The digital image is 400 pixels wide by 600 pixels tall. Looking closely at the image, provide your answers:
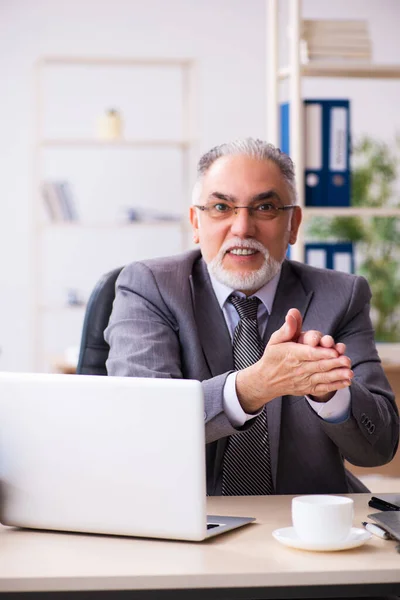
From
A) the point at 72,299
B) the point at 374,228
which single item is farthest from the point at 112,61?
the point at 374,228

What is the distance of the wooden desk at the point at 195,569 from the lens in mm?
1077

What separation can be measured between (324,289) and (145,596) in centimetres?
106

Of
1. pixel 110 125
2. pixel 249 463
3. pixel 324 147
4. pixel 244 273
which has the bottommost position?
pixel 249 463

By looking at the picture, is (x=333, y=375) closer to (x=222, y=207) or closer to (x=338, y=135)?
(x=222, y=207)

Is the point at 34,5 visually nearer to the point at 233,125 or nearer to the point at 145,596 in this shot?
the point at 233,125

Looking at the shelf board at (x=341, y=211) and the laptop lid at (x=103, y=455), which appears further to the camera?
the shelf board at (x=341, y=211)

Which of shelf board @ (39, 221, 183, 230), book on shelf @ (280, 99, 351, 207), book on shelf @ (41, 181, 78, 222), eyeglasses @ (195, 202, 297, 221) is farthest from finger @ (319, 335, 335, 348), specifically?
book on shelf @ (41, 181, 78, 222)

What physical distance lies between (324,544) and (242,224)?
90cm

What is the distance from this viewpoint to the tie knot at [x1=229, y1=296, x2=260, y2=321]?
194 centimetres

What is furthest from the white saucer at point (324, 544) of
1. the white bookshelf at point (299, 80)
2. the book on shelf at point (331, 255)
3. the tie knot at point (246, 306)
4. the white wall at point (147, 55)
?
the white wall at point (147, 55)

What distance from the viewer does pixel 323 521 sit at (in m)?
1.18

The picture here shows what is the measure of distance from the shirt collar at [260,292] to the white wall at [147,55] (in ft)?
11.8

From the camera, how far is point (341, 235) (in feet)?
17.6

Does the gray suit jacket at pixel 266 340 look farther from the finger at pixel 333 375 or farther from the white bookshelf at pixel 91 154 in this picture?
the white bookshelf at pixel 91 154
